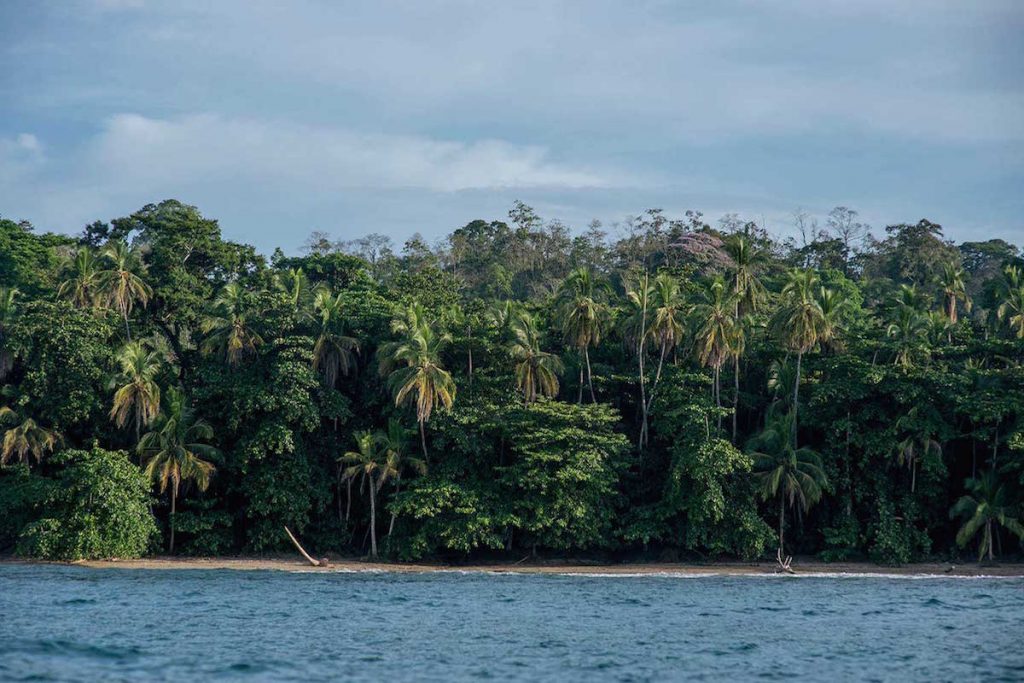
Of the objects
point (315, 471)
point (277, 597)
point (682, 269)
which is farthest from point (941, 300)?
point (277, 597)

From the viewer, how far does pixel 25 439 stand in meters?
53.8

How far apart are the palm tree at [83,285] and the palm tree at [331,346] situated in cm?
1052

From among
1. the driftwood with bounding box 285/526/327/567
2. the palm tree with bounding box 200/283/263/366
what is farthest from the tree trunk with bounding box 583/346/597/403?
the palm tree with bounding box 200/283/263/366

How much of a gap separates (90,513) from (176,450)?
4.52 metres

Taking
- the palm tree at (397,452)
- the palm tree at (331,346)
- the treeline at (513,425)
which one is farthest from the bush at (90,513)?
the palm tree at (397,452)

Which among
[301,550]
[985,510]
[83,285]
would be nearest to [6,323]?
[83,285]

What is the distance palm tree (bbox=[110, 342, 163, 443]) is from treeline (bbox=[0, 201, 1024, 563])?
128mm

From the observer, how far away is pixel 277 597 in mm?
42281

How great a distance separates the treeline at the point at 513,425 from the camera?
5391 cm

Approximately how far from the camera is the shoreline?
53031 mm

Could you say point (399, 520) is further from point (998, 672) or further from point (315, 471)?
point (998, 672)

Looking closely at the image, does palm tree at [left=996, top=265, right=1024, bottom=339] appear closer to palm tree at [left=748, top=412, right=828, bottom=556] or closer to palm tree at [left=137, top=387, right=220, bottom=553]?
palm tree at [left=748, top=412, right=828, bottom=556]

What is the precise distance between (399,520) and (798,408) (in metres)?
19.5

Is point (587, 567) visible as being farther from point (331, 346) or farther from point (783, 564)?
point (331, 346)
